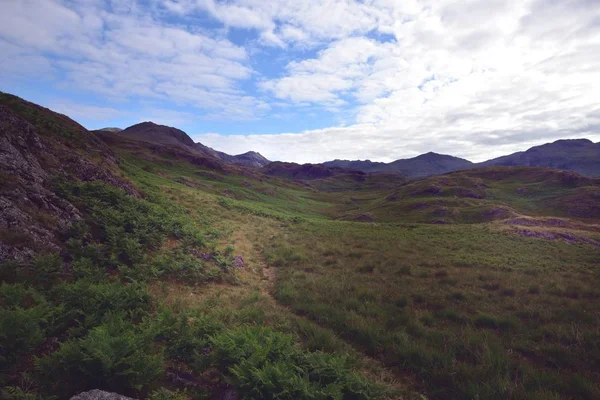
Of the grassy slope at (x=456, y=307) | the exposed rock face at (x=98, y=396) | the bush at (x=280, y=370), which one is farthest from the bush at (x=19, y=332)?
the grassy slope at (x=456, y=307)

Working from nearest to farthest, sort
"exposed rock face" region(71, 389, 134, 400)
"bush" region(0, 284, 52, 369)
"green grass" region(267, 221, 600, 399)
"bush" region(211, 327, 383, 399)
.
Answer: "exposed rock face" region(71, 389, 134, 400) < "bush" region(0, 284, 52, 369) < "bush" region(211, 327, 383, 399) < "green grass" region(267, 221, 600, 399)

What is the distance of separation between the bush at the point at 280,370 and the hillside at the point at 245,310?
39 millimetres

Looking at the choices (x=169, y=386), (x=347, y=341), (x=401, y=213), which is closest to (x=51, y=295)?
(x=169, y=386)

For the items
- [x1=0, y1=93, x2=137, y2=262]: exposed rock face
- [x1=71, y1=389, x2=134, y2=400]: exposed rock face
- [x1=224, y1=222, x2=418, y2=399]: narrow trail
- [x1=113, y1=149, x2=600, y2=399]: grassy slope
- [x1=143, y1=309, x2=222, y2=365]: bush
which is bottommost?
[x1=224, y1=222, x2=418, y2=399]: narrow trail

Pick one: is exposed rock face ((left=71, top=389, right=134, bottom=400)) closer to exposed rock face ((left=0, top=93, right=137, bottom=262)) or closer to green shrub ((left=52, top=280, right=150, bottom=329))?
green shrub ((left=52, top=280, right=150, bottom=329))

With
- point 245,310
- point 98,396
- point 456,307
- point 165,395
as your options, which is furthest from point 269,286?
point 98,396

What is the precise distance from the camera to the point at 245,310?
9797 mm

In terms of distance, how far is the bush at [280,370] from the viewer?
5371mm

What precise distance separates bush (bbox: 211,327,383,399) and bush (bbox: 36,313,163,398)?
1492 millimetres

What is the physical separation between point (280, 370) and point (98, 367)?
3225mm

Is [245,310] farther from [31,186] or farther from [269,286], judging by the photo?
[31,186]

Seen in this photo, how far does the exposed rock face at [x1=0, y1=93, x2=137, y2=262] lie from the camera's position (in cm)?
938

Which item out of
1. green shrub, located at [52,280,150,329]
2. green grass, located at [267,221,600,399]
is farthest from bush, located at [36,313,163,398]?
green grass, located at [267,221,600,399]

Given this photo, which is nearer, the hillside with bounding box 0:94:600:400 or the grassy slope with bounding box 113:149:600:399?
the hillside with bounding box 0:94:600:400
